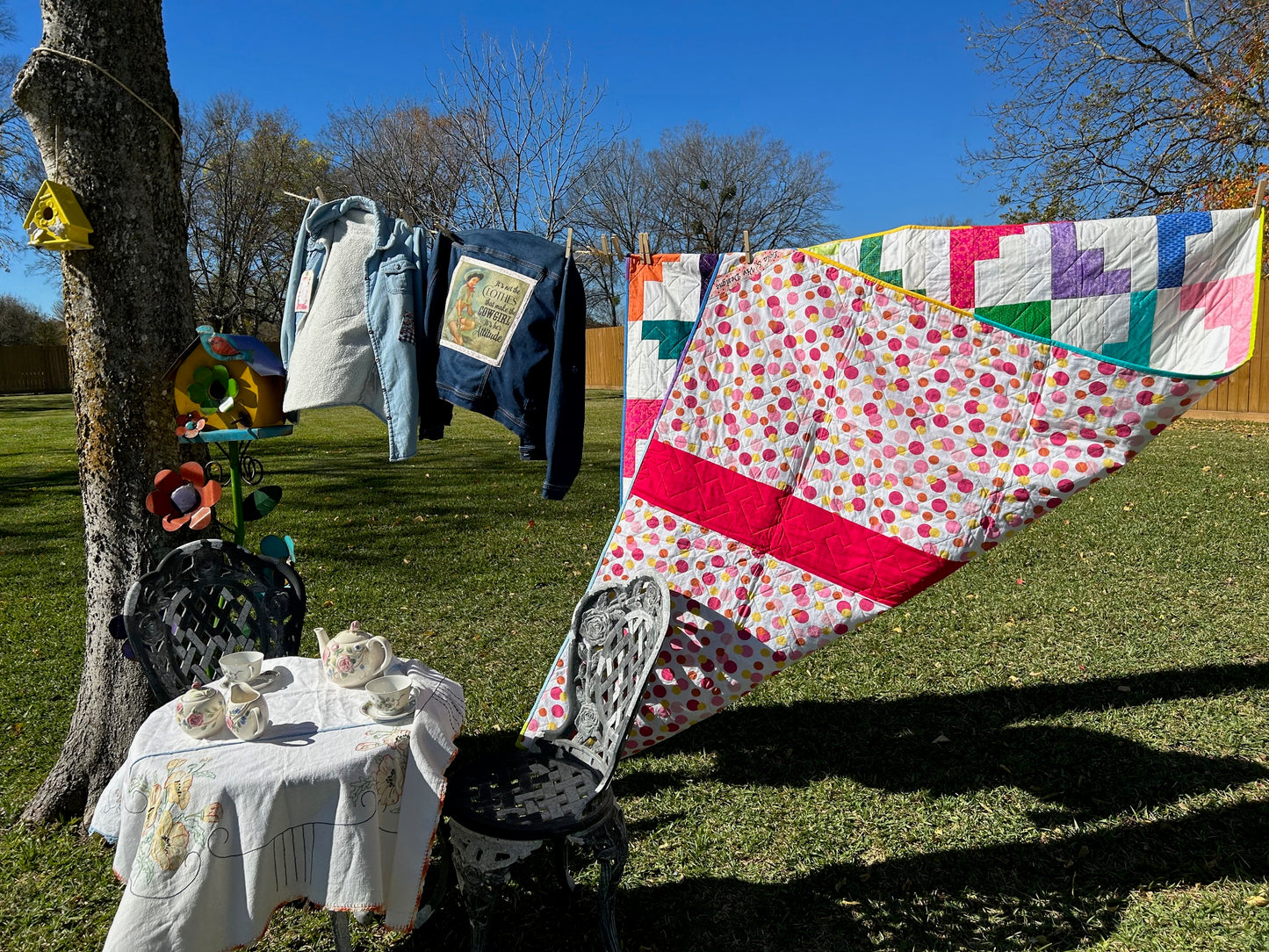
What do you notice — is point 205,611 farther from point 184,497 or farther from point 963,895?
point 963,895

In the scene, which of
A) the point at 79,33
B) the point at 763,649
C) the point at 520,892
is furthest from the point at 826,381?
the point at 79,33

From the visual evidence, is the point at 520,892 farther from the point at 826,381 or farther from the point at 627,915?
the point at 826,381

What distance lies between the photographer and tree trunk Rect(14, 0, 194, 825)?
9.74 ft

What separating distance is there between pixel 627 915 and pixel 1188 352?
2.70m

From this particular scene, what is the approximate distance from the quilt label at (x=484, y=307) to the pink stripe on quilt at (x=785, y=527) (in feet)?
2.26

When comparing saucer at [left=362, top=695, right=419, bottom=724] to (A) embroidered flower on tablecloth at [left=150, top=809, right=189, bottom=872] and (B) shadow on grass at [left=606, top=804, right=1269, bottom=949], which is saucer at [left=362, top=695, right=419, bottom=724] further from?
(B) shadow on grass at [left=606, top=804, right=1269, bottom=949]

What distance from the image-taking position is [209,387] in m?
3.08

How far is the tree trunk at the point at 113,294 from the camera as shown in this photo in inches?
117

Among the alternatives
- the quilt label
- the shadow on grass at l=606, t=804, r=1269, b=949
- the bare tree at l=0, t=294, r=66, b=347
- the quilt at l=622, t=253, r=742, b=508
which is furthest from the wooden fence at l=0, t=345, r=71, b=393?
the shadow on grass at l=606, t=804, r=1269, b=949

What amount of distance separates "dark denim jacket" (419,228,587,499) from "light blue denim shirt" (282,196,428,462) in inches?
3.0

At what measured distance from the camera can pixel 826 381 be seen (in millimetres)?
2811

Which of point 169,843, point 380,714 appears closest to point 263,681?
point 380,714

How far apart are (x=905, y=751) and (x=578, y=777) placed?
6.95 ft

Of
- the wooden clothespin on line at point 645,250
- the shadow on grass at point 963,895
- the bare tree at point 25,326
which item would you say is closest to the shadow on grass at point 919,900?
the shadow on grass at point 963,895
